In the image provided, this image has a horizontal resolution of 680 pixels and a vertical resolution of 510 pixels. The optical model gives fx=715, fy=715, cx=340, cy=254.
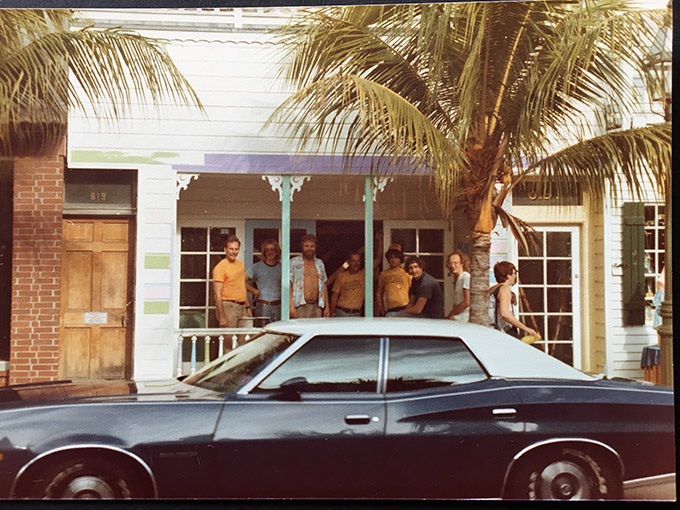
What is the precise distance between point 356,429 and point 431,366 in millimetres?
562

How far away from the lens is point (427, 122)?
15.1 ft

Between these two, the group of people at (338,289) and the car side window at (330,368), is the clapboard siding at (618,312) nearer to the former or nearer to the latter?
the group of people at (338,289)

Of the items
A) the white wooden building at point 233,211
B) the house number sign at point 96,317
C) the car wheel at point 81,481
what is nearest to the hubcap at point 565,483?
the white wooden building at point 233,211

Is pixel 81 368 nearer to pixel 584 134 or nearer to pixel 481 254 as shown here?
pixel 481 254

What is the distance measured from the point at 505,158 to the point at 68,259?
9.52ft

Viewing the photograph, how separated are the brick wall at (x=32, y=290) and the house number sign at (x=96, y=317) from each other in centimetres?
19

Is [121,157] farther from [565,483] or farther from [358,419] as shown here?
[565,483]

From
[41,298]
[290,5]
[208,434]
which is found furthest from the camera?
[290,5]

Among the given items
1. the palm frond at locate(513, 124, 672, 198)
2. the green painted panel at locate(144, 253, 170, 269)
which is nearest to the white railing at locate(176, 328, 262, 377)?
the green painted panel at locate(144, 253, 170, 269)

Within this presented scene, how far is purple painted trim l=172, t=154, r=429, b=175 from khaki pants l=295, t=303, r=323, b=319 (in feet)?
2.98

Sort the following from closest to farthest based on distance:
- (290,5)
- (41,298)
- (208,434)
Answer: (208,434) < (41,298) < (290,5)

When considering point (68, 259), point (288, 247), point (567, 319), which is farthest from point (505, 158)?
point (68, 259)

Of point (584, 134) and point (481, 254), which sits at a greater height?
point (584, 134)

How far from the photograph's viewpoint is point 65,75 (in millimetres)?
4566
